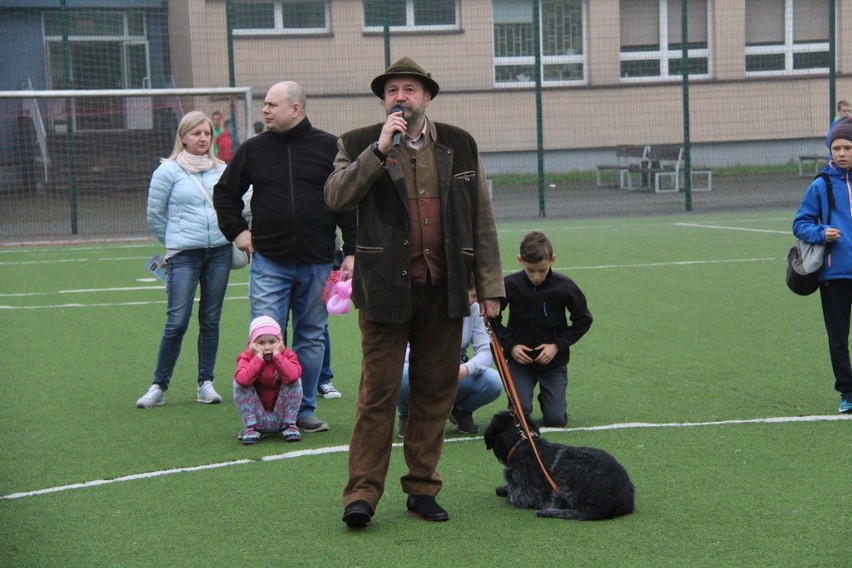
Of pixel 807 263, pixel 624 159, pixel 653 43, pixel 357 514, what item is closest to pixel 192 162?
pixel 357 514

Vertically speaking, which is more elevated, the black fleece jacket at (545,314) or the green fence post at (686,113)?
the green fence post at (686,113)

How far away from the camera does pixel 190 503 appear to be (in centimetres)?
638

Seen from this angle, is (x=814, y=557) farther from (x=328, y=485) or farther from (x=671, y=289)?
(x=671, y=289)

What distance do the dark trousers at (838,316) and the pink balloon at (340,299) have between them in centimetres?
288

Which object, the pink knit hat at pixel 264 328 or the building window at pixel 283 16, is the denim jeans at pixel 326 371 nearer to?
the pink knit hat at pixel 264 328

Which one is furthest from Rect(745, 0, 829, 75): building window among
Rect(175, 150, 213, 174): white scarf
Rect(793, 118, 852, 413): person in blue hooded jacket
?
Rect(175, 150, 213, 174): white scarf

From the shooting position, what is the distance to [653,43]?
28.3 meters

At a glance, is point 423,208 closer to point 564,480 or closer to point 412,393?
point 412,393

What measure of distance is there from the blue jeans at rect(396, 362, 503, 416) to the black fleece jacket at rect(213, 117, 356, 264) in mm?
924

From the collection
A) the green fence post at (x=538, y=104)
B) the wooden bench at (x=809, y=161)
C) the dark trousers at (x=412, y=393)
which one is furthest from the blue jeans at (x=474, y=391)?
the wooden bench at (x=809, y=161)

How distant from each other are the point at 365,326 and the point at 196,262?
3.28 meters

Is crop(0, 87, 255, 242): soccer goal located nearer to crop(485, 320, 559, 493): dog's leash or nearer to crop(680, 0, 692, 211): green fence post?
crop(680, 0, 692, 211): green fence post

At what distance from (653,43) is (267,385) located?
22017mm

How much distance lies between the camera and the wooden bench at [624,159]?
2603 centimetres
